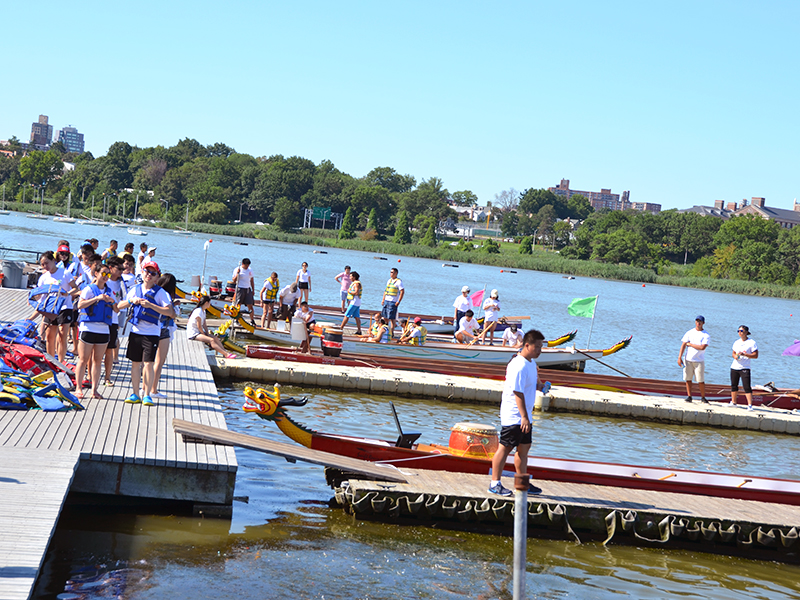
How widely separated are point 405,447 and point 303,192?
492 feet

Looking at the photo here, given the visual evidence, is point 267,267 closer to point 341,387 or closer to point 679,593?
point 341,387

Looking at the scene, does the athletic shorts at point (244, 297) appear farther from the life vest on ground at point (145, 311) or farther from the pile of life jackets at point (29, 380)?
the life vest on ground at point (145, 311)

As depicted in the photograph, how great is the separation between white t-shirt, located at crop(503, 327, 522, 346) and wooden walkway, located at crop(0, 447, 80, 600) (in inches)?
558

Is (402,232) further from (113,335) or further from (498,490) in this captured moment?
(498,490)

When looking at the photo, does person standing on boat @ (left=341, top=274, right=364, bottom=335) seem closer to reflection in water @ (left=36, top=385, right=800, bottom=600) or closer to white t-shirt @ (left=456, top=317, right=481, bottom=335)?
white t-shirt @ (left=456, top=317, right=481, bottom=335)

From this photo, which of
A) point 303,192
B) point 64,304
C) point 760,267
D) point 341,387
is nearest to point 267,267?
point 341,387

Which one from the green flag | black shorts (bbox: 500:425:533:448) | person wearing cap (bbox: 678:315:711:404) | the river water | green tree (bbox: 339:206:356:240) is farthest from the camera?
green tree (bbox: 339:206:356:240)

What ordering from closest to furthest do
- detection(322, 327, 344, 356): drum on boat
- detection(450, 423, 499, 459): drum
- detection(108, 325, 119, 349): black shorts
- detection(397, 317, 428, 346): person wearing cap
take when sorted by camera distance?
detection(450, 423, 499, 459): drum, detection(108, 325, 119, 349): black shorts, detection(322, 327, 344, 356): drum on boat, detection(397, 317, 428, 346): person wearing cap

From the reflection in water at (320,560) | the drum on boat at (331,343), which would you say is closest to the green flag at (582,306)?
the drum on boat at (331,343)

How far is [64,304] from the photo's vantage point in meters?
11.2

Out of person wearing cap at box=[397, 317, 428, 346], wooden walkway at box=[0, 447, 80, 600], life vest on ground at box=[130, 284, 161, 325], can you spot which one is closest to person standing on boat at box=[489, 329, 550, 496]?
wooden walkway at box=[0, 447, 80, 600]

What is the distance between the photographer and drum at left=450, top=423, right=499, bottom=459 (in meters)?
9.97

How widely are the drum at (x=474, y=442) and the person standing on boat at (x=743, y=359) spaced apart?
8107mm

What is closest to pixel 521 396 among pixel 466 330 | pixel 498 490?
pixel 498 490
